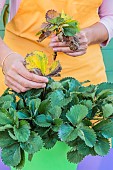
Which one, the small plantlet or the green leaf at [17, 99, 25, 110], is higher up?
the small plantlet

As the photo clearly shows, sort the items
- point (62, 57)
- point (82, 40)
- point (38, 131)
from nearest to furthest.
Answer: point (38, 131) < point (82, 40) < point (62, 57)

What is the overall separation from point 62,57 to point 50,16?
373 mm

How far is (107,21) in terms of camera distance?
1443 millimetres

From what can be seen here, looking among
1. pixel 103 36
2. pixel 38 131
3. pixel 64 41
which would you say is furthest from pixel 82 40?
pixel 38 131

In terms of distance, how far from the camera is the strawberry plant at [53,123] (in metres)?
0.84

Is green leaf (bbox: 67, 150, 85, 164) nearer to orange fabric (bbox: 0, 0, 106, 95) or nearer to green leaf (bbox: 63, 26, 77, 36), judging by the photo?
green leaf (bbox: 63, 26, 77, 36)

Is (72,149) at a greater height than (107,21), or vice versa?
(107,21)

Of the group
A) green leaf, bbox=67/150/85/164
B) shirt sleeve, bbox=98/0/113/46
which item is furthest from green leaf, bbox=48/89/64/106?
shirt sleeve, bbox=98/0/113/46

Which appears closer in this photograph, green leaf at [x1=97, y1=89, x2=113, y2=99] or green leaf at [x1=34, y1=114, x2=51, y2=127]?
green leaf at [x1=34, y1=114, x2=51, y2=127]

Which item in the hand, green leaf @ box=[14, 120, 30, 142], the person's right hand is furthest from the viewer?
the hand

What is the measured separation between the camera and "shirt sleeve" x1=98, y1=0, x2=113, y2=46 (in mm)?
1433

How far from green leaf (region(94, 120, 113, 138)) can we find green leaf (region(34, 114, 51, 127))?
101mm

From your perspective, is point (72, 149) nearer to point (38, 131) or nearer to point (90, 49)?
point (38, 131)

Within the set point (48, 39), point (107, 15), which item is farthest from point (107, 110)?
point (107, 15)
